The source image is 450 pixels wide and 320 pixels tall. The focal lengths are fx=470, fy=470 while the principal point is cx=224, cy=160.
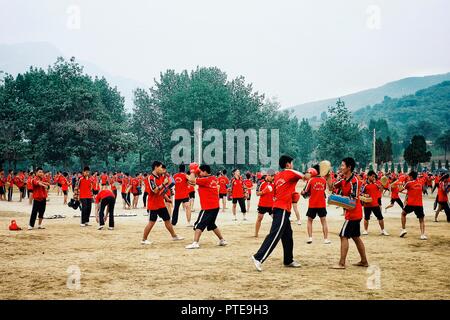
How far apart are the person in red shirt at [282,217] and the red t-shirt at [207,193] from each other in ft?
8.96

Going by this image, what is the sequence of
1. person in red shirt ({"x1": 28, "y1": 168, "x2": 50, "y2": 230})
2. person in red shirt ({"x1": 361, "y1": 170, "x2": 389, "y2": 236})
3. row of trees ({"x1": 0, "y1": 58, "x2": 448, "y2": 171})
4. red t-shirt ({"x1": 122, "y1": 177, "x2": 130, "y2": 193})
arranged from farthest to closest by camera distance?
1. row of trees ({"x1": 0, "y1": 58, "x2": 448, "y2": 171})
2. red t-shirt ({"x1": 122, "y1": 177, "x2": 130, "y2": 193})
3. person in red shirt ({"x1": 28, "y1": 168, "x2": 50, "y2": 230})
4. person in red shirt ({"x1": 361, "y1": 170, "x2": 389, "y2": 236})

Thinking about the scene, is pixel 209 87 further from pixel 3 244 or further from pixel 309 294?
pixel 309 294

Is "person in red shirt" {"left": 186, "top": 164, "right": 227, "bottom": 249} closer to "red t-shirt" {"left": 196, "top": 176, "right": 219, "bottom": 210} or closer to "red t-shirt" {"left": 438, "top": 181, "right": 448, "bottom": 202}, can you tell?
"red t-shirt" {"left": 196, "top": 176, "right": 219, "bottom": 210}

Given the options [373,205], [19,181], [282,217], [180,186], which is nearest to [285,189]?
[282,217]

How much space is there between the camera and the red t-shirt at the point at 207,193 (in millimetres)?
11805

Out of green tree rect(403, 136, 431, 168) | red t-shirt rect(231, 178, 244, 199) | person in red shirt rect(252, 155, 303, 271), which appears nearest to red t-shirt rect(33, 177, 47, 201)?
red t-shirt rect(231, 178, 244, 199)

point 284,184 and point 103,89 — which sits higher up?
point 103,89

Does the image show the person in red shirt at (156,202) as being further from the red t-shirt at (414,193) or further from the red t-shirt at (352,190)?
the red t-shirt at (414,193)

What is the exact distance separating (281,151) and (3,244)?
74.4 m

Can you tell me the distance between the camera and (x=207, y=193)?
11891 millimetres

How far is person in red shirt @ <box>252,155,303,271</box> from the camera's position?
891 centimetres

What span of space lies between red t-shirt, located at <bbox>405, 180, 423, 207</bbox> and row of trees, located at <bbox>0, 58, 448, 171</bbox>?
45.0 m
